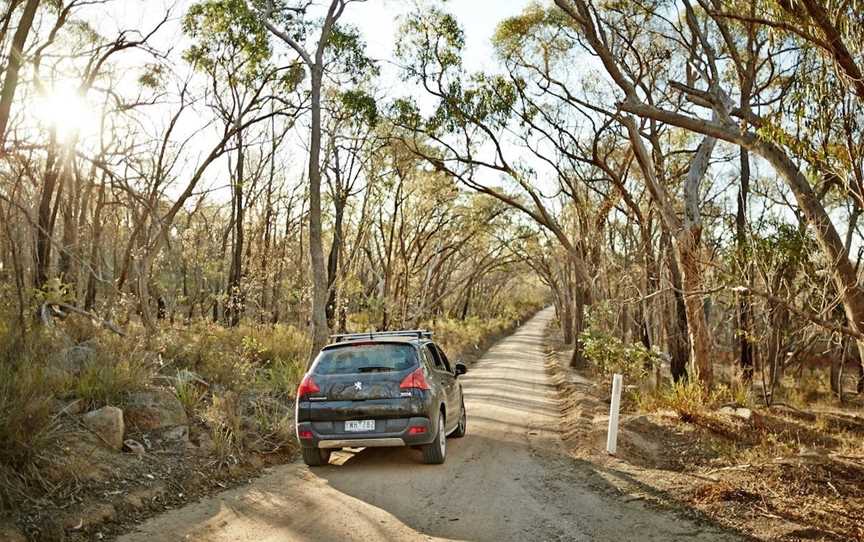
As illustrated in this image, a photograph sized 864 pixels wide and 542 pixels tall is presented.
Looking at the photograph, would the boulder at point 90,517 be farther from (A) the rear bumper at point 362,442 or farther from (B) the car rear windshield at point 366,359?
(B) the car rear windshield at point 366,359

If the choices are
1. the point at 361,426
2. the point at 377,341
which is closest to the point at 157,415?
the point at 361,426

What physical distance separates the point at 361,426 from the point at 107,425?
2.77 m

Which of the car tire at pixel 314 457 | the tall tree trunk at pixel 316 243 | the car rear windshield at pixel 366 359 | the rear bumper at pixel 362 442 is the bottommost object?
the car tire at pixel 314 457

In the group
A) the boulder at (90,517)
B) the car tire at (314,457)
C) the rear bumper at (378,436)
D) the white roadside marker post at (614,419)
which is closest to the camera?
the boulder at (90,517)

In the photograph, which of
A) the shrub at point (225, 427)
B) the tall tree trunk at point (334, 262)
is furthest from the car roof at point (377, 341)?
the tall tree trunk at point (334, 262)

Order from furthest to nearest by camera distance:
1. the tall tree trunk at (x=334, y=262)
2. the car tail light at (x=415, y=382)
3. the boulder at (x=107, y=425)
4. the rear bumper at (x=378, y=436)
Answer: the tall tree trunk at (x=334, y=262)
the car tail light at (x=415, y=382)
the rear bumper at (x=378, y=436)
the boulder at (x=107, y=425)

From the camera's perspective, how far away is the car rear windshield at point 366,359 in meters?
8.77

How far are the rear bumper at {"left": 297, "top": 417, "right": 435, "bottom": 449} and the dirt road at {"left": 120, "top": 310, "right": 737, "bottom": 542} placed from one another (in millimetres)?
362

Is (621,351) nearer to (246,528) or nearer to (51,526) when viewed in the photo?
(246,528)

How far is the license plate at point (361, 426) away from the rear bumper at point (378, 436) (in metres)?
0.05

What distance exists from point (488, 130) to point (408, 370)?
12115 mm

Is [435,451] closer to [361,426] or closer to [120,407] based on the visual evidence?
[361,426]

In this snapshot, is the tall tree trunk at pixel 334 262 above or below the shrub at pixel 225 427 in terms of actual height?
above

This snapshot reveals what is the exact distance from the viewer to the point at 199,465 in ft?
26.1
